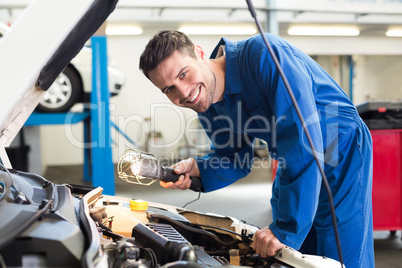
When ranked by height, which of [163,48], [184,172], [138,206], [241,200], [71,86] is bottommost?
[241,200]

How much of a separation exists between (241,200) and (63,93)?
2.43 m

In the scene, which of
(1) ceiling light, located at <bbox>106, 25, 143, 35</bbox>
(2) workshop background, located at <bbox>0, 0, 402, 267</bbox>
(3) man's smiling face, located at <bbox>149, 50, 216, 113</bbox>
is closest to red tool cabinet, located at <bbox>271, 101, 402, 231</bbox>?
(3) man's smiling face, located at <bbox>149, 50, 216, 113</bbox>

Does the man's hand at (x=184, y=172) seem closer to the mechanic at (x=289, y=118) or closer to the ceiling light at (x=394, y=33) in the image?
the mechanic at (x=289, y=118)

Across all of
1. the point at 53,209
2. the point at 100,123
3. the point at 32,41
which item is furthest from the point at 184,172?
the point at 100,123

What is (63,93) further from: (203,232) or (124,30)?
(124,30)

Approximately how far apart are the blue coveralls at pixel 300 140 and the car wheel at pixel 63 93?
2.81 meters

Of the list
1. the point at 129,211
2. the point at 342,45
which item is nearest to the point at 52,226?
the point at 129,211

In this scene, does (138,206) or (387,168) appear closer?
(138,206)

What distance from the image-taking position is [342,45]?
911 centimetres

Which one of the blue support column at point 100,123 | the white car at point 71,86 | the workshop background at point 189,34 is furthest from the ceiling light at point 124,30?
the blue support column at point 100,123

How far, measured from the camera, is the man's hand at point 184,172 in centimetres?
171

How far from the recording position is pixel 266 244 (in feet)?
3.99

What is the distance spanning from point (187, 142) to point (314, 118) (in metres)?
7.10

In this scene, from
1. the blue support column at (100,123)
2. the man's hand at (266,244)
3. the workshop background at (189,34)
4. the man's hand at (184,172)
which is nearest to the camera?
the man's hand at (266,244)
